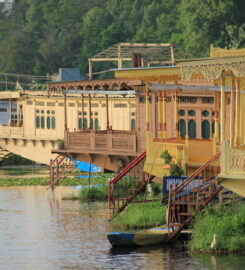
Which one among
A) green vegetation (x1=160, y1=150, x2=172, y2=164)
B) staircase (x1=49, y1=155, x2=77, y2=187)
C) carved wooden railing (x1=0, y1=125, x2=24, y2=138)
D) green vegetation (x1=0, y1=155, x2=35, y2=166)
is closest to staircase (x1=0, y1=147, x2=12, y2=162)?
carved wooden railing (x1=0, y1=125, x2=24, y2=138)

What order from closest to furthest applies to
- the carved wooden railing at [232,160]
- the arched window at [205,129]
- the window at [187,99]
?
the carved wooden railing at [232,160]
the arched window at [205,129]
the window at [187,99]

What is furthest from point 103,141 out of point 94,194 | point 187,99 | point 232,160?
point 232,160

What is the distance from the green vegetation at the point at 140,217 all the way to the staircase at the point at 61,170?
15367mm

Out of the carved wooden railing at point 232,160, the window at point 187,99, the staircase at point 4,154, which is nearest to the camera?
the carved wooden railing at point 232,160

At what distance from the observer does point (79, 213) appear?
42.1m

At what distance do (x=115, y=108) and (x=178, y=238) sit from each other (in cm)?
2451

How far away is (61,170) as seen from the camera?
60406mm

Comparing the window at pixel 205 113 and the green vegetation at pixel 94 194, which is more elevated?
the window at pixel 205 113

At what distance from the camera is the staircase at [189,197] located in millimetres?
32562

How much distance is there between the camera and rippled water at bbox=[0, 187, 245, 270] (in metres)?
30.5

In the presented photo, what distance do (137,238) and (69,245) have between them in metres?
2.56

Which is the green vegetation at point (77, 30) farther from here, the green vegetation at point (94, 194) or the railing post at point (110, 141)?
the railing post at point (110, 141)

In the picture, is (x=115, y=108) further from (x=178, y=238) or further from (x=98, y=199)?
(x=178, y=238)

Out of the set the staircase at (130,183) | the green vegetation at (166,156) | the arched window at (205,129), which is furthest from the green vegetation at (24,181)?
the green vegetation at (166,156)
